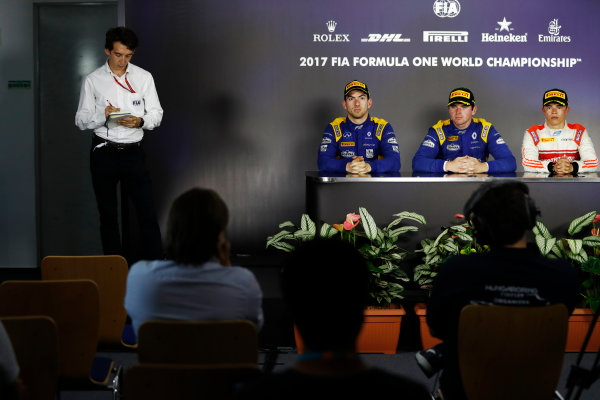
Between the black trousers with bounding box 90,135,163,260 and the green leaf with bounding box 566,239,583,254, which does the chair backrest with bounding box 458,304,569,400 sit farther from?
the black trousers with bounding box 90,135,163,260

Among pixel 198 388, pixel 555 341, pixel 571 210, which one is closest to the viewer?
pixel 198 388

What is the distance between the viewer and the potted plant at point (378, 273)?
3.74 metres

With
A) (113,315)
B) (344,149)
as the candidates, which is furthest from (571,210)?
(113,315)

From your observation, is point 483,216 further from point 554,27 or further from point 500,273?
point 554,27

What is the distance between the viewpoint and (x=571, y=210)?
4.29 m

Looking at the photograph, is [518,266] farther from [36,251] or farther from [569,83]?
[36,251]

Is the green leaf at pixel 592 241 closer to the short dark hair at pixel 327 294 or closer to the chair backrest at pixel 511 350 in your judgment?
the chair backrest at pixel 511 350

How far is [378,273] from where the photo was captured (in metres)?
3.79

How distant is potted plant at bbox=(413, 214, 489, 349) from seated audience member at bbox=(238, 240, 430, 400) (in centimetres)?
262

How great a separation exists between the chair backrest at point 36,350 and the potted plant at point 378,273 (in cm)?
190

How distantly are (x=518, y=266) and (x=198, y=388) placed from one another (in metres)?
1.04

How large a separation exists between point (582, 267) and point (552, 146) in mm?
2096

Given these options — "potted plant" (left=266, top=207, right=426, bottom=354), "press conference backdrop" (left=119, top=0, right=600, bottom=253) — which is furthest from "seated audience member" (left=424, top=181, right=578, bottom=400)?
"press conference backdrop" (left=119, top=0, right=600, bottom=253)

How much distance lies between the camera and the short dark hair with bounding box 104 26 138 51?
4.80 meters
